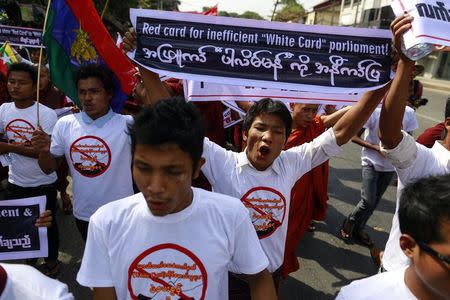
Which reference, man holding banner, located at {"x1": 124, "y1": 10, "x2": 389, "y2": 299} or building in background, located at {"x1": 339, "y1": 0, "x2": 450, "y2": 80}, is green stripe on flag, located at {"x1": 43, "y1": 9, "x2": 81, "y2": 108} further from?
building in background, located at {"x1": 339, "y1": 0, "x2": 450, "y2": 80}

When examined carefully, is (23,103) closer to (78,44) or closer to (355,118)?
(78,44)

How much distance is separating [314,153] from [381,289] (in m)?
0.96

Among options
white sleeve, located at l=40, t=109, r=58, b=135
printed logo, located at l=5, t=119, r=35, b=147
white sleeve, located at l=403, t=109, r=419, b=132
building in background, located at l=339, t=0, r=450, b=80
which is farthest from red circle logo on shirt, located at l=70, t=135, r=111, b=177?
building in background, located at l=339, t=0, r=450, b=80

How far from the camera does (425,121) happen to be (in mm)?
10070

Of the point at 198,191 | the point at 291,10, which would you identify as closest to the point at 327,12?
the point at 291,10

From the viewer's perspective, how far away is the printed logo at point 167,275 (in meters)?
1.27

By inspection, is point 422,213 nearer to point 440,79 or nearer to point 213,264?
point 213,264

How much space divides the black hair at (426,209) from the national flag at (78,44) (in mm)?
2068

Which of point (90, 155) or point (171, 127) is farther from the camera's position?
point (90, 155)

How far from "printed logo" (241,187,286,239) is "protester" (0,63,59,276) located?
1.75 metres

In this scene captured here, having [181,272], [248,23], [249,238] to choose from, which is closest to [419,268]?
[249,238]

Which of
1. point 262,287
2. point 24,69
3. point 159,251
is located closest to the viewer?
point 159,251

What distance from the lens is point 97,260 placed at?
130 cm

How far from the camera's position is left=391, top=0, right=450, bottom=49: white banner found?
5.03ft
